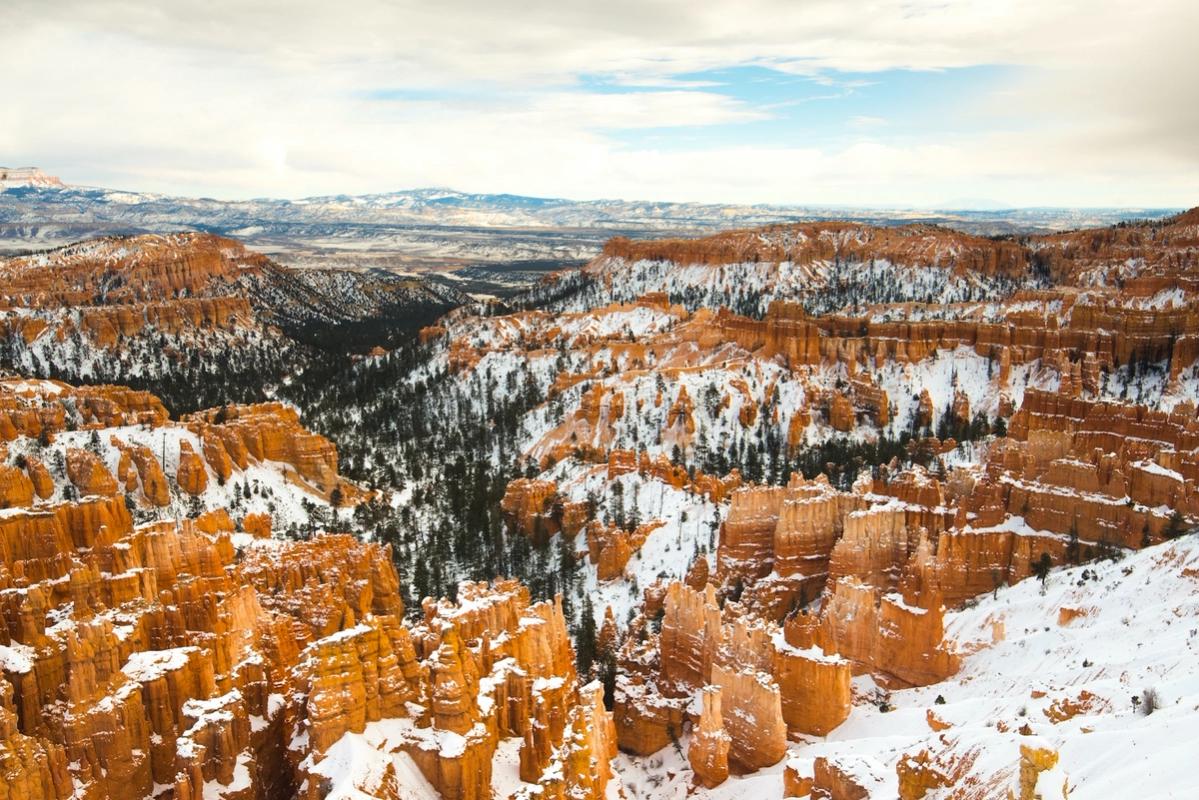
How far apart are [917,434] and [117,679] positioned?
256ft

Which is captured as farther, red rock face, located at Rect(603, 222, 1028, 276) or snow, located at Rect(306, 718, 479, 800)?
red rock face, located at Rect(603, 222, 1028, 276)

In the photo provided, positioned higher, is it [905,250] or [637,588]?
[905,250]

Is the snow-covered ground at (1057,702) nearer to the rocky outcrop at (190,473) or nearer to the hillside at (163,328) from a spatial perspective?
the rocky outcrop at (190,473)

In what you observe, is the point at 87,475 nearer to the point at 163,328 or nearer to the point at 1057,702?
the point at 1057,702

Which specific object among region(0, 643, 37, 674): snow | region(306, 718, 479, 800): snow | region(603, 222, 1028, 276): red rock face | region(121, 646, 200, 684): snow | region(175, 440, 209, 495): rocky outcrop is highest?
region(603, 222, 1028, 276): red rock face

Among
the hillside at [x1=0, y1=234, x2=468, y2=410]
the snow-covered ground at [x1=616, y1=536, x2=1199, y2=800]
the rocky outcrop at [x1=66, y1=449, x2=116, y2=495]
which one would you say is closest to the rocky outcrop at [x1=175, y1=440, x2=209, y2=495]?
the rocky outcrop at [x1=66, y1=449, x2=116, y2=495]

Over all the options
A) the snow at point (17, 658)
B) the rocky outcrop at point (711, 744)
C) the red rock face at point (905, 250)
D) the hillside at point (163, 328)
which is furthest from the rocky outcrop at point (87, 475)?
the red rock face at point (905, 250)

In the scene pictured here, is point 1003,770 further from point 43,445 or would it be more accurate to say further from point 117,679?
point 43,445

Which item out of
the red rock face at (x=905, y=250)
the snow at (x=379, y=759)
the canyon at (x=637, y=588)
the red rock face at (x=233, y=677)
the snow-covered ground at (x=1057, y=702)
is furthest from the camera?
the red rock face at (x=905, y=250)

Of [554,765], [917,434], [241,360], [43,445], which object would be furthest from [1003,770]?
[241,360]

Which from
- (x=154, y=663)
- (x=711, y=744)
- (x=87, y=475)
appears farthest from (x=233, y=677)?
→ (x=87, y=475)

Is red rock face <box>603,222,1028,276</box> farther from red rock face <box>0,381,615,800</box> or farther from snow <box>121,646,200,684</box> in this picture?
snow <box>121,646,200,684</box>

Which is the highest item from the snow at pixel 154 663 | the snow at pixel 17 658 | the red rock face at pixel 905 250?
the red rock face at pixel 905 250

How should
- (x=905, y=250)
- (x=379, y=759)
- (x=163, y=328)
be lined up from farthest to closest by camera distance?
(x=905, y=250), (x=163, y=328), (x=379, y=759)
